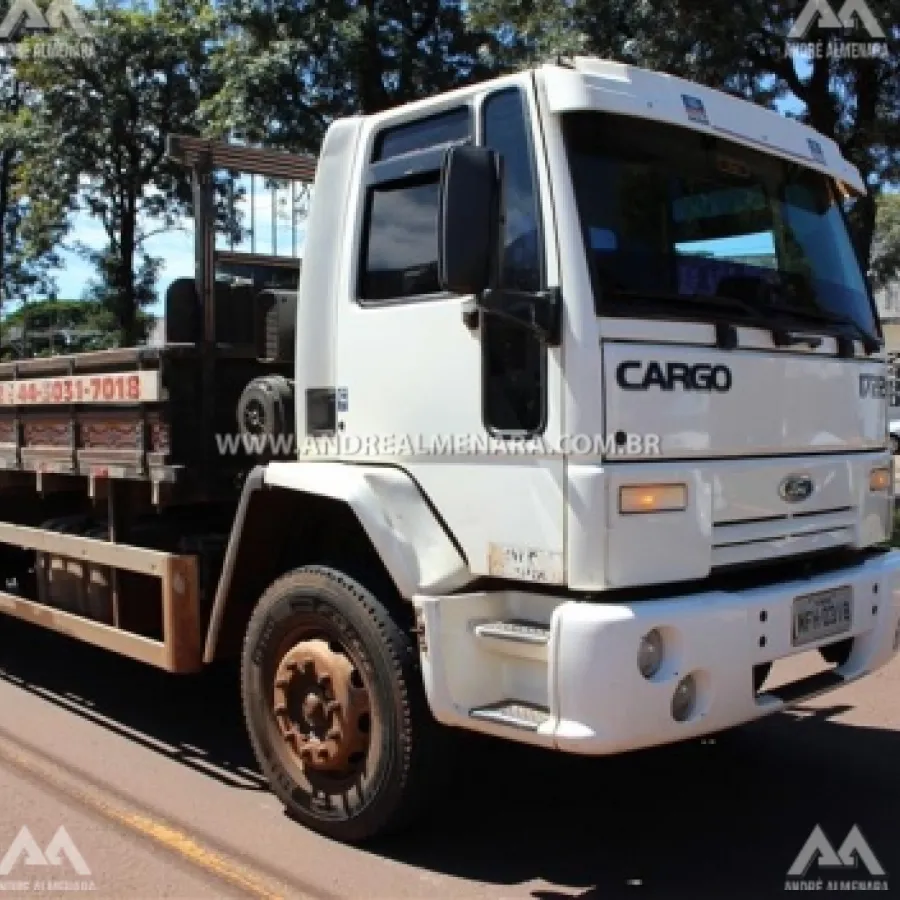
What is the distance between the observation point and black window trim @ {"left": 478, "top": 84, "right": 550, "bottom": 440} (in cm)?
349

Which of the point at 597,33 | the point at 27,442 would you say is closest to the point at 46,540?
the point at 27,442

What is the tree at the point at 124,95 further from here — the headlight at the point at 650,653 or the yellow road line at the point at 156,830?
the headlight at the point at 650,653

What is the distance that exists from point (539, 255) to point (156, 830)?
Result: 2625 mm

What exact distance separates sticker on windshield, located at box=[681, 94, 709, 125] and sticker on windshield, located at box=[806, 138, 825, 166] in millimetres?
747

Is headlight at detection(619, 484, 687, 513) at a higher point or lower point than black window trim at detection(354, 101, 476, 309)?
lower

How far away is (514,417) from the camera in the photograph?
3.59 meters

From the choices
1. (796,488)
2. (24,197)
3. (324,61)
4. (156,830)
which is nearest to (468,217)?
(796,488)

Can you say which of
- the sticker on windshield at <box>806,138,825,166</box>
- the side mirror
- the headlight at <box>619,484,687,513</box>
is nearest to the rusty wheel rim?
the headlight at <box>619,484,687,513</box>

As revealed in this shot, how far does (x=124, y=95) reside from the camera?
17.3m

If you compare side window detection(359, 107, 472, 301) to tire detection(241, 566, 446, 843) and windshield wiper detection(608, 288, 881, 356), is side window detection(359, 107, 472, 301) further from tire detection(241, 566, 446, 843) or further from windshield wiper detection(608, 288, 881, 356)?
tire detection(241, 566, 446, 843)

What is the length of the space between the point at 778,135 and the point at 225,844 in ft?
11.2

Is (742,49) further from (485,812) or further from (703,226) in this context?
(485,812)

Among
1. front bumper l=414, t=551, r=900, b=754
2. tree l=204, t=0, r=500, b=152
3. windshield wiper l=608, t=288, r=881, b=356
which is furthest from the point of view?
tree l=204, t=0, r=500, b=152

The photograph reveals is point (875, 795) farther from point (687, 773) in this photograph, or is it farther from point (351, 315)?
point (351, 315)
